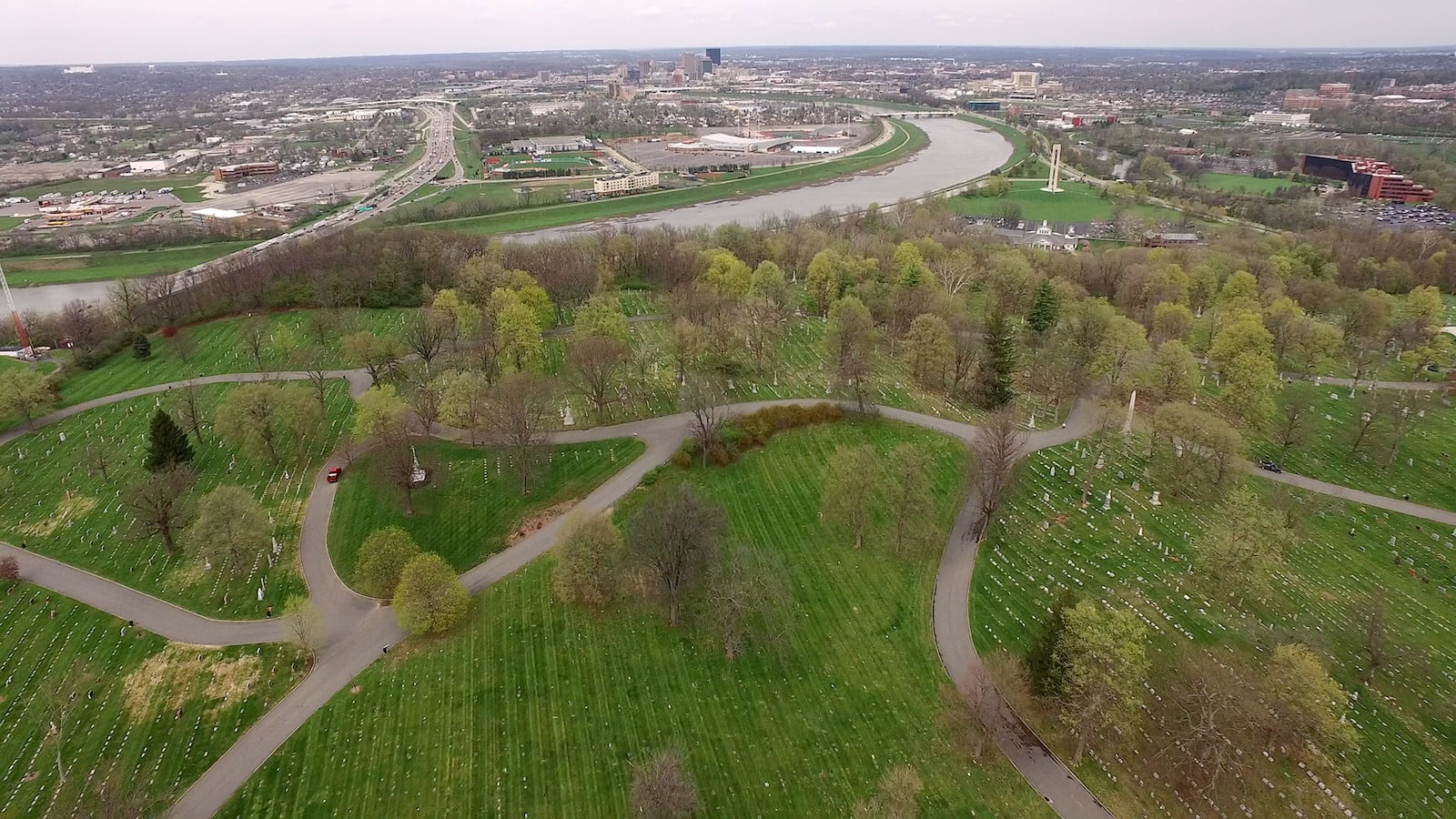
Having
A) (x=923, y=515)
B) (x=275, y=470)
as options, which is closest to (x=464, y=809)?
(x=923, y=515)

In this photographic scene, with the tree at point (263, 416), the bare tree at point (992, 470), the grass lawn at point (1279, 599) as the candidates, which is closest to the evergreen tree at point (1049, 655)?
the grass lawn at point (1279, 599)

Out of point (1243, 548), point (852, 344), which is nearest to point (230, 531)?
point (852, 344)

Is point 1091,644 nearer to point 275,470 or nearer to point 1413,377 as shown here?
point 275,470

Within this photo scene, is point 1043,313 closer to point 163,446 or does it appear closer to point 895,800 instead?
point 895,800

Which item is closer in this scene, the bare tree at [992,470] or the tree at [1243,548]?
the tree at [1243,548]

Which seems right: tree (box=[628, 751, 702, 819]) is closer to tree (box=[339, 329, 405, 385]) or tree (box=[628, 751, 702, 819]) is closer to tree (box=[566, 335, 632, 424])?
tree (box=[566, 335, 632, 424])

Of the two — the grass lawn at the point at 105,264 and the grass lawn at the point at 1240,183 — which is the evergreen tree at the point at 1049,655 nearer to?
the grass lawn at the point at 105,264
